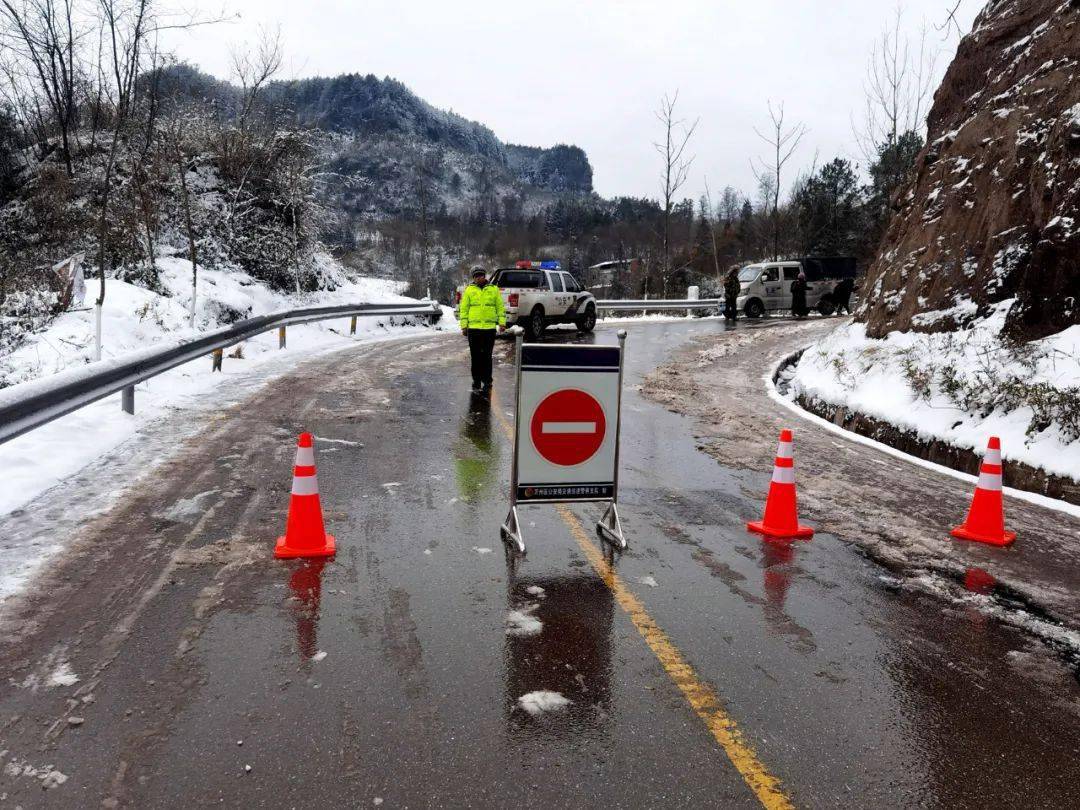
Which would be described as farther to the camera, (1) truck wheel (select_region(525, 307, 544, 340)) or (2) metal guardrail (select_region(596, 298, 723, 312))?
(2) metal guardrail (select_region(596, 298, 723, 312))

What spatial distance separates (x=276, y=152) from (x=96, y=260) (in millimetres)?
8556

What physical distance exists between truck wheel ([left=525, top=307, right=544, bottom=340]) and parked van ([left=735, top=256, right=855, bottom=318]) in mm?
11376

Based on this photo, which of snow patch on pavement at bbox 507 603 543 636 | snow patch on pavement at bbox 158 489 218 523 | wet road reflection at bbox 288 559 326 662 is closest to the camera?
wet road reflection at bbox 288 559 326 662

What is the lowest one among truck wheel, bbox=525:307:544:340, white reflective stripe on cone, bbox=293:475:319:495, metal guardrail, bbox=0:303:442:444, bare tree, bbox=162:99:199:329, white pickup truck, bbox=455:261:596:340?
white reflective stripe on cone, bbox=293:475:319:495

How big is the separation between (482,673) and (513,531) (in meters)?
2.10

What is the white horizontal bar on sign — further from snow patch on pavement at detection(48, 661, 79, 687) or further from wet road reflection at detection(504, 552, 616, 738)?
snow patch on pavement at detection(48, 661, 79, 687)

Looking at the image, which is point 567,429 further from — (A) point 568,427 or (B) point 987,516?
(B) point 987,516

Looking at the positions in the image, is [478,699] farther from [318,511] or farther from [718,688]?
[318,511]

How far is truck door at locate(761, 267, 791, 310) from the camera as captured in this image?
30.5m

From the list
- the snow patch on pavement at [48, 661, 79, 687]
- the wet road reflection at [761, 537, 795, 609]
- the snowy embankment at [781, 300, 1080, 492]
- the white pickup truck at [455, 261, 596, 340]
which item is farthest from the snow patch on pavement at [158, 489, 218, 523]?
the white pickup truck at [455, 261, 596, 340]

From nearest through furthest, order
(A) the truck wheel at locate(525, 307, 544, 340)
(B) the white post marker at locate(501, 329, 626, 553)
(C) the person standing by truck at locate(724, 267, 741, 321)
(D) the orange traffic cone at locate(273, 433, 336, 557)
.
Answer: (D) the orange traffic cone at locate(273, 433, 336, 557), (B) the white post marker at locate(501, 329, 626, 553), (A) the truck wheel at locate(525, 307, 544, 340), (C) the person standing by truck at locate(724, 267, 741, 321)

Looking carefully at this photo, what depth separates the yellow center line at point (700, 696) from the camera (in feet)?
9.48

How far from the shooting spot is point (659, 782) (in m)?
2.89

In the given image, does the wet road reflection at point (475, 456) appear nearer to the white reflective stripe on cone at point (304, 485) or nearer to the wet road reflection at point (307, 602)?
the white reflective stripe on cone at point (304, 485)
